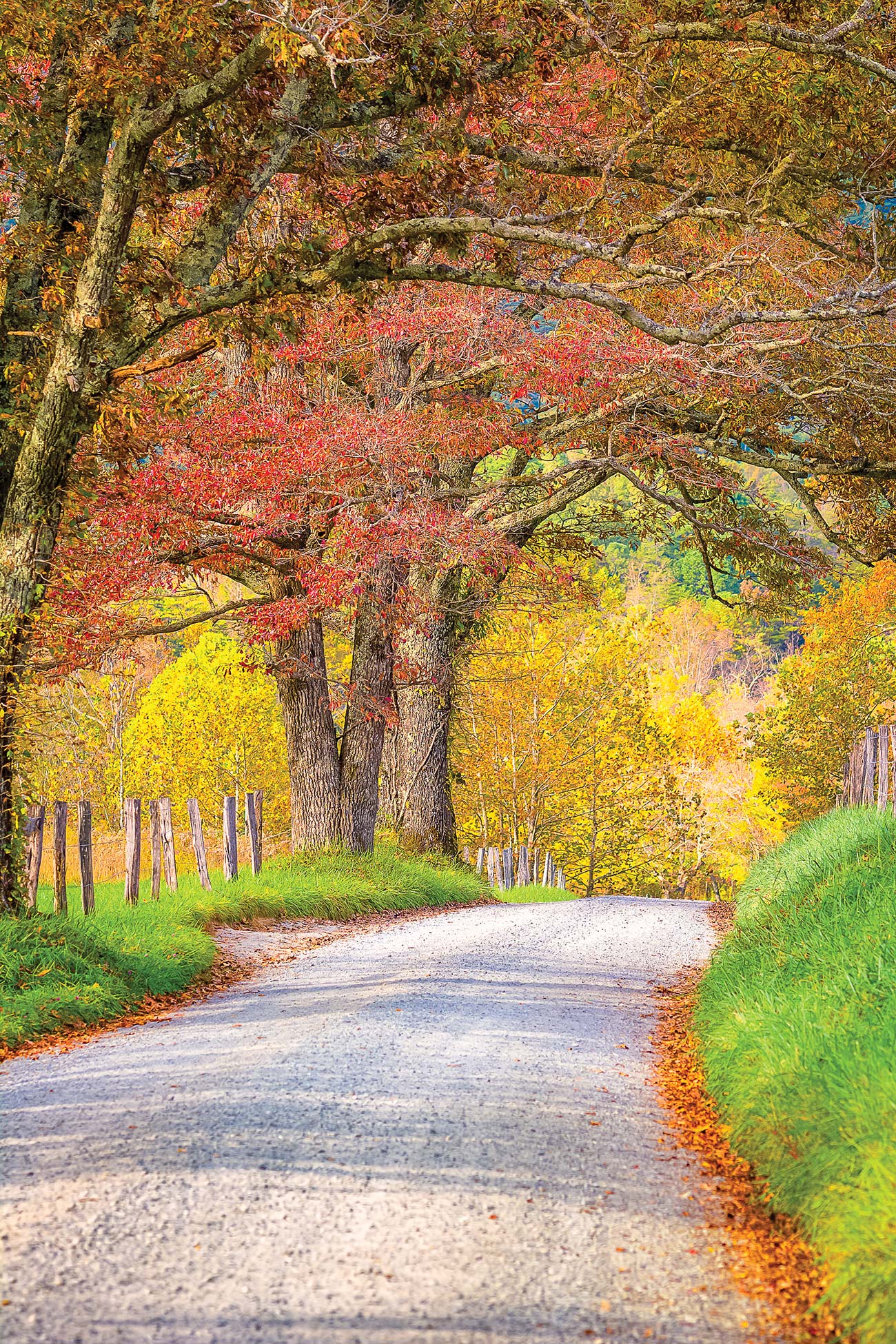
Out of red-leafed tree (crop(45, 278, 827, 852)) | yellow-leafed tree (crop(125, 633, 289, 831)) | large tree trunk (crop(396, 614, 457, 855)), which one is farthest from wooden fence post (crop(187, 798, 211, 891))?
yellow-leafed tree (crop(125, 633, 289, 831))

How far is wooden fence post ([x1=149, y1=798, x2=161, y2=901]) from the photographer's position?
13.3 m

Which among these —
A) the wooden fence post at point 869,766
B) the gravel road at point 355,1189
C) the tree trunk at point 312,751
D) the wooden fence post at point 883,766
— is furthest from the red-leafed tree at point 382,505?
the gravel road at point 355,1189

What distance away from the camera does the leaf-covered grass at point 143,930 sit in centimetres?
838

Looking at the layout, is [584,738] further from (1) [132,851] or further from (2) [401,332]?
(1) [132,851]

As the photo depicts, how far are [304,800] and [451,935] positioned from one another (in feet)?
17.2

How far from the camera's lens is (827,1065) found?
201 inches

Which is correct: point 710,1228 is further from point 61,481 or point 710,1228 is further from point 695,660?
point 695,660

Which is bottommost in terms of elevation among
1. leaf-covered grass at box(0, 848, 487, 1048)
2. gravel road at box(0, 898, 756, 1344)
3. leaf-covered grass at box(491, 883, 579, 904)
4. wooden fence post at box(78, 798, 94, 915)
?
leaf-covered grass at box(491, 883, 579, 904)

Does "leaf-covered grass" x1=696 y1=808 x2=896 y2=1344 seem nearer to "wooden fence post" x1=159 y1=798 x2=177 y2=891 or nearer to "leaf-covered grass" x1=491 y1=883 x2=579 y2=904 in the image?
"wooden fence post" x1=159 y1=798 x2=177 y2=891

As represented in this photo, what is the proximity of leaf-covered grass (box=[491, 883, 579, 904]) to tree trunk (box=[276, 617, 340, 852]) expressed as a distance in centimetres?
640

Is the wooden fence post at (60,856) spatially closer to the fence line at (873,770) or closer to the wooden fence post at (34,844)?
the wooden fence post at (34,844)

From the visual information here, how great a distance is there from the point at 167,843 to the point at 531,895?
13396 mm

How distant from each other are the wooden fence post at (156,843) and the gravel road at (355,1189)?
192 inches

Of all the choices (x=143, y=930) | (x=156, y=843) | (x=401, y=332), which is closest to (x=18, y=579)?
(x=143, y=930)
